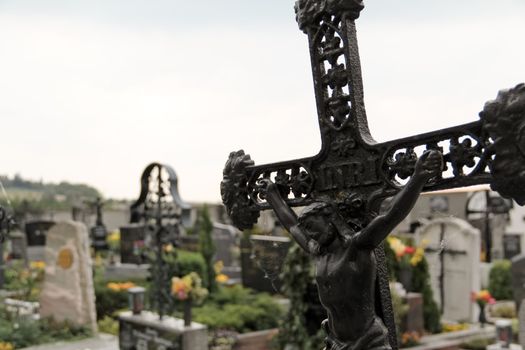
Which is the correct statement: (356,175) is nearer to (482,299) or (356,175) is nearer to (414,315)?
(414,315)

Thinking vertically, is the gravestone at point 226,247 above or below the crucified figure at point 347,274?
below

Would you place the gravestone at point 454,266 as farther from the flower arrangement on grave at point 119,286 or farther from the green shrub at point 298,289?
the flower arrangement on grave at point 119,286

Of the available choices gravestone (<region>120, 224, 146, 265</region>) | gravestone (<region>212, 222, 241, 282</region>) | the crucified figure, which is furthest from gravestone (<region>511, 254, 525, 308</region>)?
gravestone (<region>120, 224, 146, 265</region>)

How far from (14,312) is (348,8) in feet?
34.8

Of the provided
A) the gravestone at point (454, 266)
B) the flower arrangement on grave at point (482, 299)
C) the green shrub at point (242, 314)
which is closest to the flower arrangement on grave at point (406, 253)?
the gravestone at point (454, 266)

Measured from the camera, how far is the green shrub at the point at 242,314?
33.4 ft

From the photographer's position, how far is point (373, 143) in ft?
7.16

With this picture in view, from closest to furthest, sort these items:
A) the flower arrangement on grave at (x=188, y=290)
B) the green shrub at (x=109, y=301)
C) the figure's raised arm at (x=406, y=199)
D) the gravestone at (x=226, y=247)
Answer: the figure's raised arm at (x=406, y=199) < the flower arrangement on grave at (x=188, y=290) < the green shrub at (x=109, y=301) < the gravestone at (x=226, y=247)

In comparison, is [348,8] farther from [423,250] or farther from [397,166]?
[423,250]

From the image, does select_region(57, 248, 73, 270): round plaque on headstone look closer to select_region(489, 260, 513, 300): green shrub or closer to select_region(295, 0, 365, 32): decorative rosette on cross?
select_region(489, 260, 513, 300): green shrub

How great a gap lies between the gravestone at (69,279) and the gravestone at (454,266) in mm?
6116

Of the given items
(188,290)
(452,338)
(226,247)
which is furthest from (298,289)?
(226,247)

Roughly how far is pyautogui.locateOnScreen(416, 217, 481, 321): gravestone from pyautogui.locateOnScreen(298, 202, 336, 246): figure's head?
9.50 m

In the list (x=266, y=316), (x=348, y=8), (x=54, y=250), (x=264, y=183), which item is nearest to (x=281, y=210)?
(x=264, y=183)
